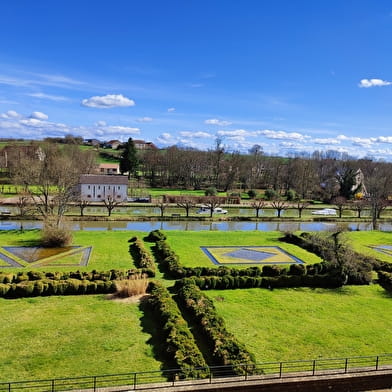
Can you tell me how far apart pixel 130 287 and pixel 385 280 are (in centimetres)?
1574

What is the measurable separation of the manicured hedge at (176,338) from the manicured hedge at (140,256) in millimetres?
5331

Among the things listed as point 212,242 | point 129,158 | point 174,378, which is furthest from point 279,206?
point 174,378

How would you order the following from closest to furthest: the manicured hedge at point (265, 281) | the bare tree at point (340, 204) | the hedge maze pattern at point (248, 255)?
the manicured hedge at point (265, 281)
the hedge maze pattern at point (248, 255)
the bare tree at point (340, 204)

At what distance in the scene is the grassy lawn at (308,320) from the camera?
15.5 m

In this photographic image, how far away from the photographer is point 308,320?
59.8 ft

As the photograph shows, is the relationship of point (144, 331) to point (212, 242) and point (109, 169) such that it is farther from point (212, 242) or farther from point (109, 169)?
point (109, 169)

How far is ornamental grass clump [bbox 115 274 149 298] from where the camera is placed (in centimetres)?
2039

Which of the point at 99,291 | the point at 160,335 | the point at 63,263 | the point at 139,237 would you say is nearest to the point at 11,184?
the point at 139,237

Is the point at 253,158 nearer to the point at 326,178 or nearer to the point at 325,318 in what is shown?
the point at 326,178

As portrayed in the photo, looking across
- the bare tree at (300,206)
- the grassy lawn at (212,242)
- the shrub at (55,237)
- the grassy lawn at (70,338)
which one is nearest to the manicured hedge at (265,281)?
the grassy lawn at (212,242)

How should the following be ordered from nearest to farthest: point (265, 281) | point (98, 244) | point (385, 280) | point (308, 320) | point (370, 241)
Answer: point (308, 320), point (265, 281), point (385, 280), point (98, 244), point (370, 241)

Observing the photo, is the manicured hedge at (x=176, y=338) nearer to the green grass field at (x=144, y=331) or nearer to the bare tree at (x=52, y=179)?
the green grass field at (x=144, y=331)

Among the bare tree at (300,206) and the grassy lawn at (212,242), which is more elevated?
the bare tree at (300,206)

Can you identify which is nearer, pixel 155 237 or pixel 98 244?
pixel 98 244
